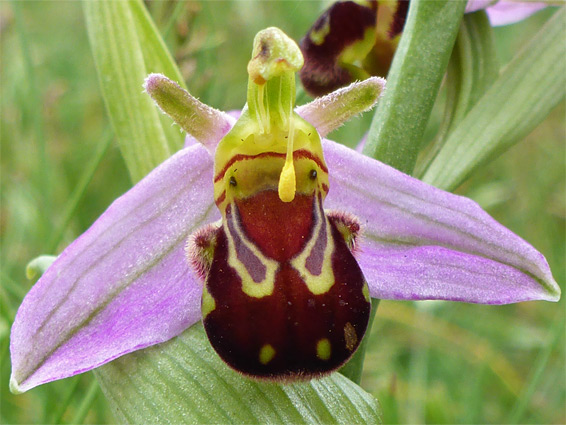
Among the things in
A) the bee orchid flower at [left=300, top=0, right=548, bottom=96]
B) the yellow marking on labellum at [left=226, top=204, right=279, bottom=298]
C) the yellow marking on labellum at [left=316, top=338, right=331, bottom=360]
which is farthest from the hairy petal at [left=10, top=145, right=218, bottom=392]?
the bee orchid flower at [left=300, top=0, right=548, bottom=96]

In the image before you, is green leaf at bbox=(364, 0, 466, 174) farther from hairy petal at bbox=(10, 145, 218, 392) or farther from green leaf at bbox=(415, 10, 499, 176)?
hairy petal at bbox=(10, 145, 218, 392)

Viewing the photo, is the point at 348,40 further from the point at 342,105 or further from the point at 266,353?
the point at 266,353

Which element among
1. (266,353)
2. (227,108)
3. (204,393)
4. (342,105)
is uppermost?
(342,105)

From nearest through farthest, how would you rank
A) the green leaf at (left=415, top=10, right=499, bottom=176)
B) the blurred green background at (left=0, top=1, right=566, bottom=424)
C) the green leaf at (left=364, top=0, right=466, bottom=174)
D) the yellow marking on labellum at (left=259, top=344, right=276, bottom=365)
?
the yellow marking on labellum at (left=259, top=344, right=276, bottom=365) → the green leaf at (left=364, top=0, right=466, bottom=174) → the green leaf at (left=415, top=10, right=499, bottom=176) → the blurred green background at (left=0, top=1, right=566, bottom=424)

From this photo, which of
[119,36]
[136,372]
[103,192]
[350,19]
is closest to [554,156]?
[103,192]

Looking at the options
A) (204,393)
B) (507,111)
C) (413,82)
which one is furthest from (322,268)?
(507,111)

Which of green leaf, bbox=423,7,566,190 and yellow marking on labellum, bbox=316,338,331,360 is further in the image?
green leaf, bbox=423,7,566,190

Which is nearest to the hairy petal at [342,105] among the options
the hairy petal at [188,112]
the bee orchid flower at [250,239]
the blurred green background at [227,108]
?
the bee orchid flower at [250,239]

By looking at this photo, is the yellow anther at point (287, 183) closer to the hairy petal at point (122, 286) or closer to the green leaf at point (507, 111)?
the hairy petal at point (122, 286)

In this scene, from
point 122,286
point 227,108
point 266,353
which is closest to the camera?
point 266,353
